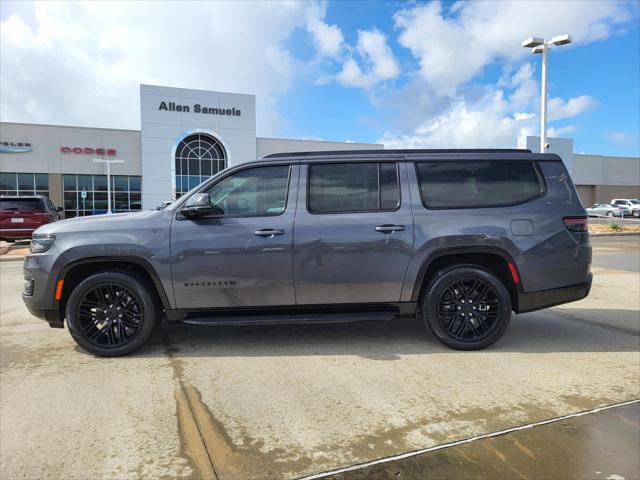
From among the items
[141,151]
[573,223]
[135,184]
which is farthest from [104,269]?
[135,184]

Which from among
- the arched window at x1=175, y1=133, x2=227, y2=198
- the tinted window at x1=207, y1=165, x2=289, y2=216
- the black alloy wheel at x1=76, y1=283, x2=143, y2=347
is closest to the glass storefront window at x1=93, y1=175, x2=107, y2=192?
the arched window at x1=175, y1=133, x2=227, y2=198

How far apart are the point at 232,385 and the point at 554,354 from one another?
3.10 metres

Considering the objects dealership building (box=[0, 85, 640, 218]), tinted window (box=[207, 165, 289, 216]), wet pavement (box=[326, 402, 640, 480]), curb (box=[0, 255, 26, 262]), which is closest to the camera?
wet pavement (box=[326, 402, 640, 480])

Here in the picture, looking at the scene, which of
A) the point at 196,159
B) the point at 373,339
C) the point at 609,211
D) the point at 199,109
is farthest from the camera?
the point at 609,211

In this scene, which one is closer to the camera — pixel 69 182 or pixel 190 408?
pixel 190 408

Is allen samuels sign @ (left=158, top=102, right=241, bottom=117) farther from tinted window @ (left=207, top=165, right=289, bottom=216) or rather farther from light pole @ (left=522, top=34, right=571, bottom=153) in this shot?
tinted window @ (left=207, top=165, right=289, bottom=216)

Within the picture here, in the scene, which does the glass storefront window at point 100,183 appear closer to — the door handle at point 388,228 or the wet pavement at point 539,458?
the door handle at point 388,228

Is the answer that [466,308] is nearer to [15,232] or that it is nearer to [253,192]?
[253,192]

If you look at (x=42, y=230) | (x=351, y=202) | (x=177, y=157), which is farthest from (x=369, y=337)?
(x=177, y=157)

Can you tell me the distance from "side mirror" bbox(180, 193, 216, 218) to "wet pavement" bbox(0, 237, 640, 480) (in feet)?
4.50

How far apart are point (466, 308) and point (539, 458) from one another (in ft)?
6.72

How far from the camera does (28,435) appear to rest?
2986 millimetres

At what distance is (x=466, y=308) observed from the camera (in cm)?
464

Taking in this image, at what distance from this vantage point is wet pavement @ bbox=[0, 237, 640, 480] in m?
2.71
